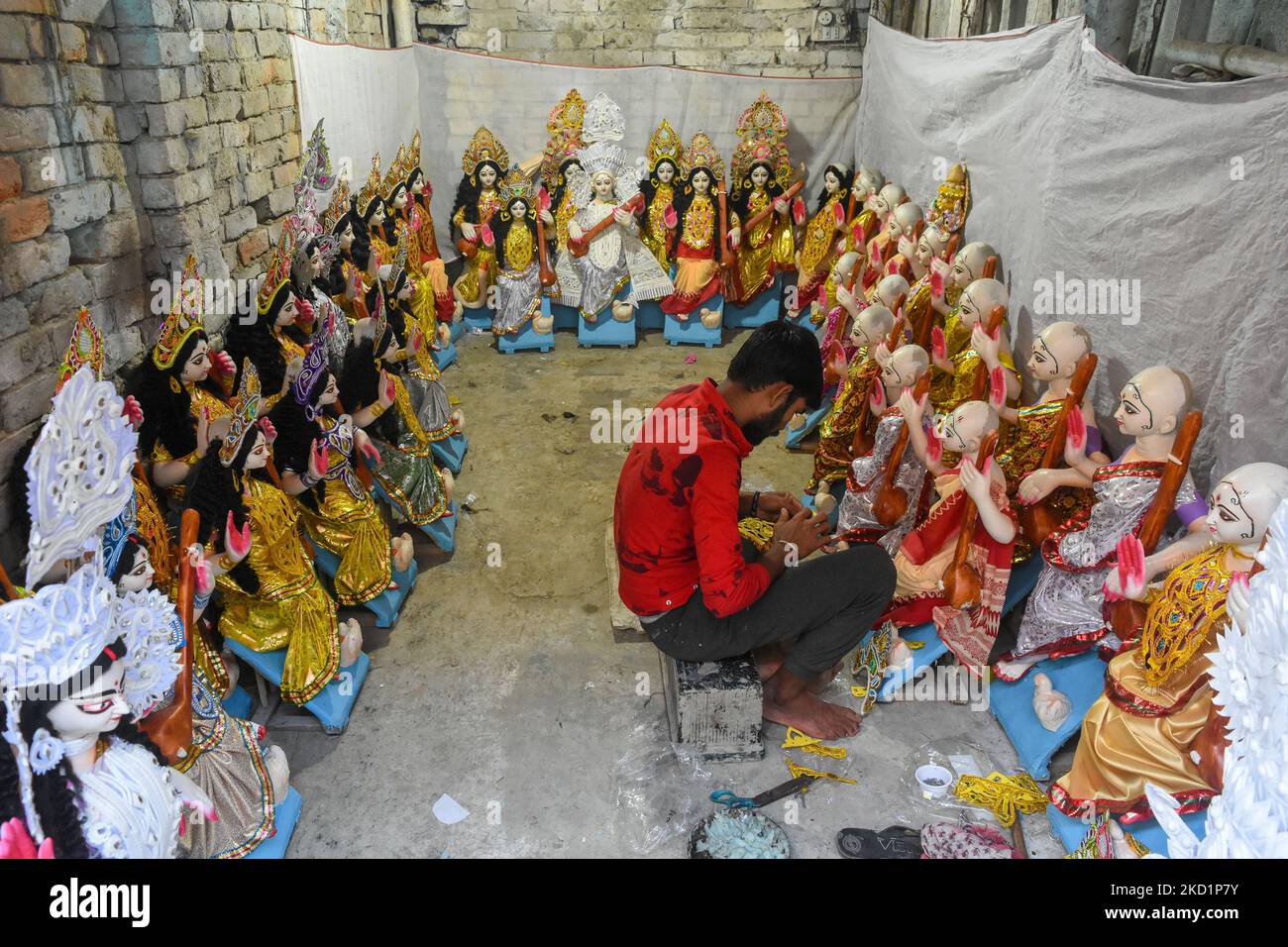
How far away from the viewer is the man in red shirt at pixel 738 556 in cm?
267

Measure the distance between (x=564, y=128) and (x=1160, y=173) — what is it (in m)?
5.20

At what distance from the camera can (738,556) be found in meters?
2.71

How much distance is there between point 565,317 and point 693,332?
1.19 m

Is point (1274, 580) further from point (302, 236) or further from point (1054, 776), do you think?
point (302, 236)

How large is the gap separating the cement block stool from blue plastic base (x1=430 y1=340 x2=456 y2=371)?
14.1ft

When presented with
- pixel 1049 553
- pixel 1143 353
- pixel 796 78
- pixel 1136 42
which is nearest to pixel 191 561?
pixel 1049 553

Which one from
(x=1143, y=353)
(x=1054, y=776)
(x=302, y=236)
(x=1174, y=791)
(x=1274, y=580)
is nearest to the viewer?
(x=1274, y=580)

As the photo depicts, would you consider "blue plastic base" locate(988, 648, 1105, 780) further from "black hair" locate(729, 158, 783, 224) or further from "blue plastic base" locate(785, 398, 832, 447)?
"black hair" locate(729, 158, 783, 224)

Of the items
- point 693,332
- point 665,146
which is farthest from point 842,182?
point 693,332

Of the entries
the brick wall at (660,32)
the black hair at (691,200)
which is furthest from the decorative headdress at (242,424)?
the brick wall at (660,32)

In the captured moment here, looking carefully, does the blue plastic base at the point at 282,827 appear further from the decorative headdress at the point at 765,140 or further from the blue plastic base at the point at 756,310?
the decorative headdress at the point at 765,140

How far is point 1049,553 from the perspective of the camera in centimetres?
322

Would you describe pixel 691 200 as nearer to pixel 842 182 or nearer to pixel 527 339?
pixel 842 182

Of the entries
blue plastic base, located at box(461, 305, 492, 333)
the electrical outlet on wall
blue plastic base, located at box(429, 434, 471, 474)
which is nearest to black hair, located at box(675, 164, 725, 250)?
blue plastic base, located at box(461, 305, 492, 333)
